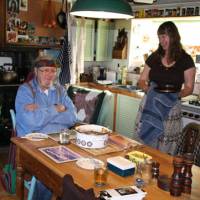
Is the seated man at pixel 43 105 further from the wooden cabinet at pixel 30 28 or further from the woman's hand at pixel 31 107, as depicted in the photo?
the wooden cabinet at pixel 30 28

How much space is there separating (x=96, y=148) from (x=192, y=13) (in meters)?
2.33

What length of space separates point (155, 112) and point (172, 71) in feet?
1.24

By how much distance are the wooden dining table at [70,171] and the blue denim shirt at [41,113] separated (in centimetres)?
36

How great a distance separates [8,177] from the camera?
300cm

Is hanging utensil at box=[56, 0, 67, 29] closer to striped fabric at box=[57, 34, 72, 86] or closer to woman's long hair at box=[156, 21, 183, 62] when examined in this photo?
striped fabric at box=[57, 34, 72, 86]

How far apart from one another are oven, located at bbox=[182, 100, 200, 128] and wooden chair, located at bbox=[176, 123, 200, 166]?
4.10ft

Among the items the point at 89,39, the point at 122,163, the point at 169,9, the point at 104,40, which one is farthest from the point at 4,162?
the point at 169,9

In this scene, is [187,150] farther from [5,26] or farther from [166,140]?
[5,26]

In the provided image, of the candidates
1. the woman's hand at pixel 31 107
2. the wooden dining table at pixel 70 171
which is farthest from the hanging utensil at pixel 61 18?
the wooden dining table at pixel 70 171

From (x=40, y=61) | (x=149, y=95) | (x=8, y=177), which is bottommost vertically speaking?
(x=8, y=177)

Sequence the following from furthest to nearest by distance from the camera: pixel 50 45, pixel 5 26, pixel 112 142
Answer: pixel 50 45
pixel 5 26
pixel 112 142

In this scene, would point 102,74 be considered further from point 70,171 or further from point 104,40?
point 70,171

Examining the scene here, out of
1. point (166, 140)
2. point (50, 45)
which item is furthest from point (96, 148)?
point (50, 45)

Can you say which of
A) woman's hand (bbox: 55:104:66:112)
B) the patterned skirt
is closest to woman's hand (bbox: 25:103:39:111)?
woman's hand (bbox: 55:104:66:112)
